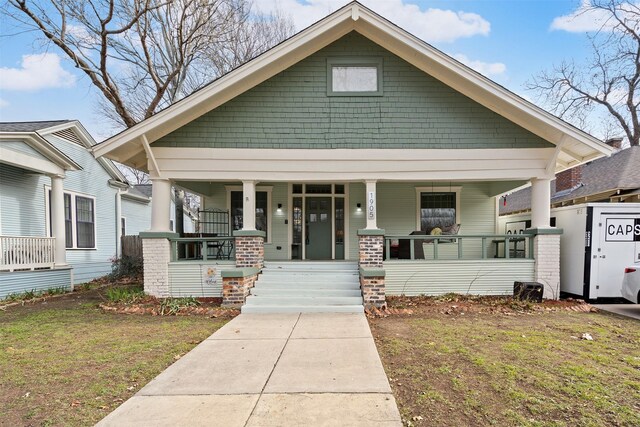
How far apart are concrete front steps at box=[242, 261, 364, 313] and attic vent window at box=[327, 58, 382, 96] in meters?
4.26

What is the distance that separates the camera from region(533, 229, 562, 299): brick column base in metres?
7.83

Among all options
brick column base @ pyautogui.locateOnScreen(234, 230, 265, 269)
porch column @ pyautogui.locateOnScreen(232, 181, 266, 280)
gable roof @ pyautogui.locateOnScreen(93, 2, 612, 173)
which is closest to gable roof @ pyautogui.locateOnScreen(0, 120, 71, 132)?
gable roof @ pyautogui.locateOnScreen(93, 2, 612, 173)

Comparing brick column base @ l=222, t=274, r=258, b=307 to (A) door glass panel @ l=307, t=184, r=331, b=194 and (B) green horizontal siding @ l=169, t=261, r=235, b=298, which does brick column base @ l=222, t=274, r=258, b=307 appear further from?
(A) door glass panel @ l=307, t=184, r=331, b=194

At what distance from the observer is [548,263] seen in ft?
25.8

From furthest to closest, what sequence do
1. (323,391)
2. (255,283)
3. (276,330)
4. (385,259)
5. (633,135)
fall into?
(633,135) → (385,259) → (255,283) → (276,330) → (323,391)

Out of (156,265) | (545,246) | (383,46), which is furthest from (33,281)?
(545,246)

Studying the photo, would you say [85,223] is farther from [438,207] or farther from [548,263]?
[548,263]

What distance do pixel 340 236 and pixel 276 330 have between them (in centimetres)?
526

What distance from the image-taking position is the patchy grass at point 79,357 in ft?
10.1

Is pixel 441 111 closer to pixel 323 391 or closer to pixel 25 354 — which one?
pixel 323 391

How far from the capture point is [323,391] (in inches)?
129

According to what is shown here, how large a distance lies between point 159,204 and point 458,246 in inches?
287

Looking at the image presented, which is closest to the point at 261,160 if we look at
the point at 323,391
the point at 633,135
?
the point at 323,391

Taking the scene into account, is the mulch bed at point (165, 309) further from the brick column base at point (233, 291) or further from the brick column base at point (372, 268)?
the brick column base at point (372, 268)
